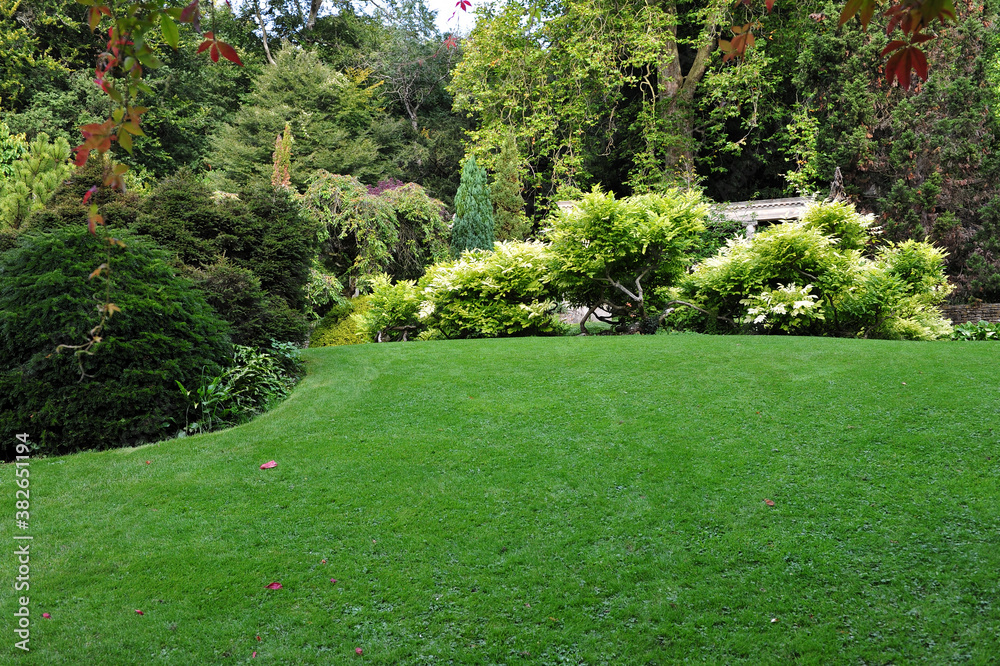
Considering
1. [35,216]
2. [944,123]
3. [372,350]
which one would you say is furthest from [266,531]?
[944,123]

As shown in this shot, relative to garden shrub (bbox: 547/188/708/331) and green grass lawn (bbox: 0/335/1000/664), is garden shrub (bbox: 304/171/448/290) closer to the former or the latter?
garden shrub (bbox: 547/188/708/331)

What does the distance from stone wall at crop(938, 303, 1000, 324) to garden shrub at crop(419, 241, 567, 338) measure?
7.34 meters

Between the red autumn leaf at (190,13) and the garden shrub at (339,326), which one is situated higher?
the red autumn leaf at (190,13)

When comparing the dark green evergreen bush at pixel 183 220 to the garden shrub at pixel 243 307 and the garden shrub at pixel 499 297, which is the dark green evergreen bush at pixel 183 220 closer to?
the garden shrub at pixel 243 307

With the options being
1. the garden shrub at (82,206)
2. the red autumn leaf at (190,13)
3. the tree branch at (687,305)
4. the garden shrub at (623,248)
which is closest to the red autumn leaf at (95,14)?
the red autumn leaf at (190,13)

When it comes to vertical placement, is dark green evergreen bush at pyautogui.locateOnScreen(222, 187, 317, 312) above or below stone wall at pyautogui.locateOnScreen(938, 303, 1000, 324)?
above

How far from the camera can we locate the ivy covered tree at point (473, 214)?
1405 cm

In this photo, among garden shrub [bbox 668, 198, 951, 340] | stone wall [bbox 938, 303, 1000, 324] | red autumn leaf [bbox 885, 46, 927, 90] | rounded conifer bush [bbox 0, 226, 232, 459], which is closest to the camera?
red autumn leaf [bbox 885, 46, 927, 90]

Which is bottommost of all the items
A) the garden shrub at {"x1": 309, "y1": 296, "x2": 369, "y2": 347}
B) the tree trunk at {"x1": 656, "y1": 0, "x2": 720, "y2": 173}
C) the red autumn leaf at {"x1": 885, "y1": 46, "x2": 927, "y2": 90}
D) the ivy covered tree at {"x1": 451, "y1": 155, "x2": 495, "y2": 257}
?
the garden shrub at {"x1": 309, "y1": 296, "x2": 369, "y2": 347}

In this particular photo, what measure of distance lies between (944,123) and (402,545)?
1266 cm

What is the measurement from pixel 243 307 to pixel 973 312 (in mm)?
11698

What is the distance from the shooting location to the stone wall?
1088 centimetres

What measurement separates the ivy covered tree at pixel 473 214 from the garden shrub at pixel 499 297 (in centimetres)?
516

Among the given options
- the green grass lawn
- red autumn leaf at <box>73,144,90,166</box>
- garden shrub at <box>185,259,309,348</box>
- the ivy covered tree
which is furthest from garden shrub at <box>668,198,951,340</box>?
red autumn leaf at <box>73,144,90,166</box>
